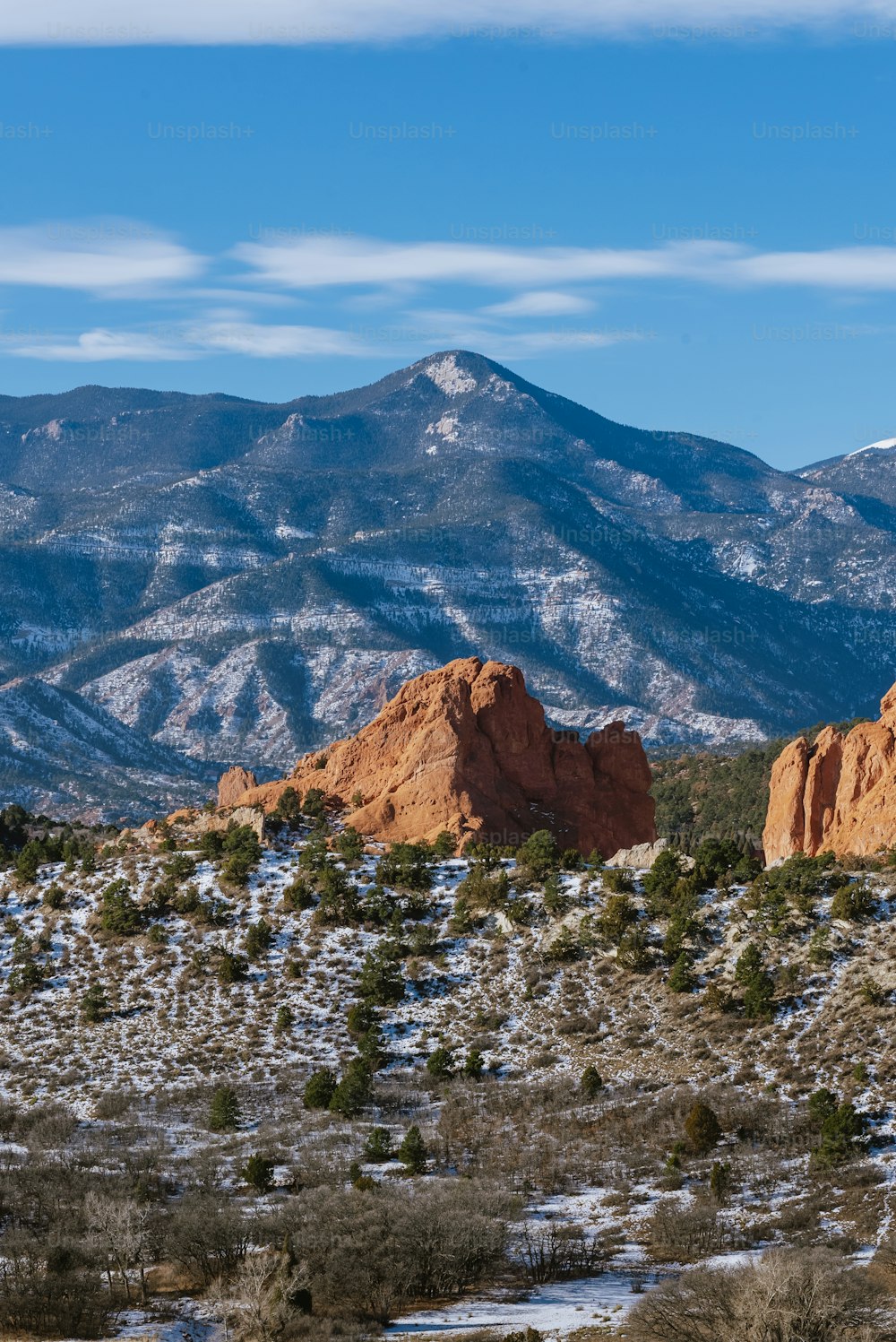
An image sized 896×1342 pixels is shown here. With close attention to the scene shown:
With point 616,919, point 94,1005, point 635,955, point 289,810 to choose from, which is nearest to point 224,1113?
point 94,1005

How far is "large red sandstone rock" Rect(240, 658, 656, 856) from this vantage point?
91938mm

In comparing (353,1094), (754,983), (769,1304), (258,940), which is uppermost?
(258,940)

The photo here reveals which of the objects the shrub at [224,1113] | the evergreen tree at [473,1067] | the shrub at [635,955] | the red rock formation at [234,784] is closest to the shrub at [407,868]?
the shrub at [635,955]

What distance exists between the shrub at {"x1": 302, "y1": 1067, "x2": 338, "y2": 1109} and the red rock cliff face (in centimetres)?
2972

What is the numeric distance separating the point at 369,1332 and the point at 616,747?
5320cm

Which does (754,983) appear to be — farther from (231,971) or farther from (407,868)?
(231,971)

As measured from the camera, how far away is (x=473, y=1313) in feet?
154

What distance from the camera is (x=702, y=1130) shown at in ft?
193

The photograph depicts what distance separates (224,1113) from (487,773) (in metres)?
32.3

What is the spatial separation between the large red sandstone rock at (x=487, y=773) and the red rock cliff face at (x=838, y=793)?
311 inches

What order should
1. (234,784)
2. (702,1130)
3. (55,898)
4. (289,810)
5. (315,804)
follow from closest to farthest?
(702,1130), (55,898), (315,804), (289,810), (234,784)

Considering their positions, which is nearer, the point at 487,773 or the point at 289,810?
the point at 487,773

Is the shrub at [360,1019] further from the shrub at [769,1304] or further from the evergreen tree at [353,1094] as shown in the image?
the shrub at [769,1304]

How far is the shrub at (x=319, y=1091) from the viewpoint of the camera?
66.6 m
